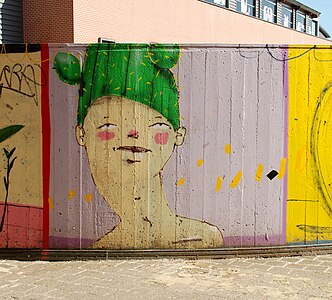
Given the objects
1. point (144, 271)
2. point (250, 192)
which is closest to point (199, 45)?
point (250, 192)

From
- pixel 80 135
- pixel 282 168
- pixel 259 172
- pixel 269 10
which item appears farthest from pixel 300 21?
pixel 80 135

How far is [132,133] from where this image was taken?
19.5 ft

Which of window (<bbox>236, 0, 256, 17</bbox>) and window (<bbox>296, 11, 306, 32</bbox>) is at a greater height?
window (<bbox>296, 11, 306, 32</bbox>)

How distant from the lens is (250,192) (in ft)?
20.0

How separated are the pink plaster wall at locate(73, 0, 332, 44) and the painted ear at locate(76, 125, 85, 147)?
12645mm

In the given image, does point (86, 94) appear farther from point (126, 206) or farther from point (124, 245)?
point (124, 245)

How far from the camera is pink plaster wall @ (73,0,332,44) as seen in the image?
18750 millimetres

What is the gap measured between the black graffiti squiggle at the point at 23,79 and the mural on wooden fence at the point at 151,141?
0.01m

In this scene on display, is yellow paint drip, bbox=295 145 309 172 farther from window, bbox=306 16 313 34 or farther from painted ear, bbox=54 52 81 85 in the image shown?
window, bbox=306 16 313 34

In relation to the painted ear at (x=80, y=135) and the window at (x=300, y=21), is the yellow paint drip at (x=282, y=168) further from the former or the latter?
the window at (x=300, y=21)

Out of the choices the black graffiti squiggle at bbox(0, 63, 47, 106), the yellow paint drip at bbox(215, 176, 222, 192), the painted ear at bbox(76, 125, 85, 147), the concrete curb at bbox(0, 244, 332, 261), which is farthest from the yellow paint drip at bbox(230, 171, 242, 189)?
the black graffiti squiggle at bbox(0, 63, 47, 106)

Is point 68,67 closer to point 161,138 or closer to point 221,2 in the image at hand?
point 161,138

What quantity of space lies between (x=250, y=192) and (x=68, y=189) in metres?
2.11

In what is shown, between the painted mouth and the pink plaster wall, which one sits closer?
the painted mouth
